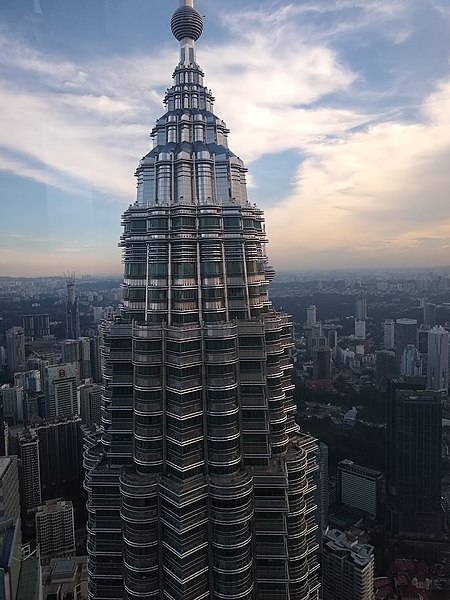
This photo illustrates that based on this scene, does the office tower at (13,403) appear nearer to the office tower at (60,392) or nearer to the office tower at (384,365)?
the office tower at (60,392)

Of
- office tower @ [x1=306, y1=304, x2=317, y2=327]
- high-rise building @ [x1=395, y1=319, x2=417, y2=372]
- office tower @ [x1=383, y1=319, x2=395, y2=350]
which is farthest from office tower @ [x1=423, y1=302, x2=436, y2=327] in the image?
office tower @ [x1=306, y1=304, x2=317, y2=327]

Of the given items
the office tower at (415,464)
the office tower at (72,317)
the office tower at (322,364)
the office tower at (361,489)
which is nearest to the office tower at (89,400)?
the office tower at (72,317)

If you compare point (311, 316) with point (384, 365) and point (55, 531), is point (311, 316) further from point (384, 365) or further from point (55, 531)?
point (55, 531)

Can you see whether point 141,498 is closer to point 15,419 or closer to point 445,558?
point 445,558

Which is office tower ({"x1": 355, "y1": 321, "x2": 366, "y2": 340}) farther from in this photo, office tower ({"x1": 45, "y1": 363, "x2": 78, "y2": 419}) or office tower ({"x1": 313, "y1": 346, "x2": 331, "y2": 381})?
office tower ({"x1": 45, "y1": 363, "x2": 78, "y2": 419})

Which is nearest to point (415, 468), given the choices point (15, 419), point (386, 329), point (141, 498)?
point (386, 329)

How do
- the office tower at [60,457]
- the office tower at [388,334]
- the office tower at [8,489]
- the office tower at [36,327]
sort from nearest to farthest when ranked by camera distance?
1. the office tower at [8,489]
2. the office tower at [60,457]
3. the office tower at [36,327]
4. the office tower at [388,334]
